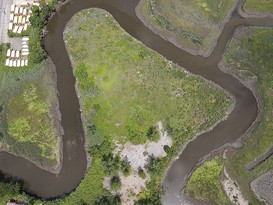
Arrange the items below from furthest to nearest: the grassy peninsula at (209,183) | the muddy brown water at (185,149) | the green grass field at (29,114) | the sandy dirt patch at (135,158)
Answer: the green grass field at (29,114) → the muddy brown water at (185,149) → the sandy dirt patch at (135,158) → the grassy peninsula at (209,183)

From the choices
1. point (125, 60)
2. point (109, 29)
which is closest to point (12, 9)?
point (109, 29)

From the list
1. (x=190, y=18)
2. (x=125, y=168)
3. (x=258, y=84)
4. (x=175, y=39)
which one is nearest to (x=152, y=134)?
(x=125, y=168)

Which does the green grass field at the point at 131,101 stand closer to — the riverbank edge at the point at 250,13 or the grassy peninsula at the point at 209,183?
the grassy peninsula at the point at 209,183

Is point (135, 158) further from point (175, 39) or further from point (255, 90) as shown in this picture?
point (255, 90)

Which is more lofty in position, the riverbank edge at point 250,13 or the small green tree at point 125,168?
the riverbank edge at point 250,13

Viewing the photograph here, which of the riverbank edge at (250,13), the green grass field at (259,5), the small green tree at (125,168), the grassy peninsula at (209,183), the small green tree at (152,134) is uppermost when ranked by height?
the green grass field at (259,5)

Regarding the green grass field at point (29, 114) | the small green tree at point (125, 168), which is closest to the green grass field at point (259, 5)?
the small green tree at point (125, 168)
